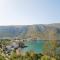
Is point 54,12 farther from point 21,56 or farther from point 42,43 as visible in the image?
point 21,56

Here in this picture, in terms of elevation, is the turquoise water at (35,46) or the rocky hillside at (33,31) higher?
the rocky hillside at (33,31)

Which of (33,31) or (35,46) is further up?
(33,31)

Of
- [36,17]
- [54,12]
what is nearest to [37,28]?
[36,17]

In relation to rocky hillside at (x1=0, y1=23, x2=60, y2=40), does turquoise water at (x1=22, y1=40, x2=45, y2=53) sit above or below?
below
